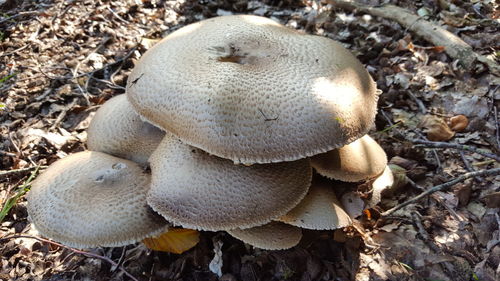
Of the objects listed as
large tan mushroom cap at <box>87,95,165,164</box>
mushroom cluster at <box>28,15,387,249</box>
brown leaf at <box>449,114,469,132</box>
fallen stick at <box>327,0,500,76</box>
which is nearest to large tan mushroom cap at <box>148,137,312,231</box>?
mushroom cluster at <box>28,15,387,249</box>

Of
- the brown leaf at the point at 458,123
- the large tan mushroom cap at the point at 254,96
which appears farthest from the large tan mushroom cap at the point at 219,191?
the brown leaf at the point at 458,123

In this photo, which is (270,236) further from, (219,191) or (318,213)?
(219,191)

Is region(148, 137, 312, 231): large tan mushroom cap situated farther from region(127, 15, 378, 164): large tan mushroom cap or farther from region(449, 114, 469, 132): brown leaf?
region(449, 114, 469, 132): brown leaf

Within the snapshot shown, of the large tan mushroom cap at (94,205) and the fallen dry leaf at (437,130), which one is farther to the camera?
the fallen dry leaf at (437,130)

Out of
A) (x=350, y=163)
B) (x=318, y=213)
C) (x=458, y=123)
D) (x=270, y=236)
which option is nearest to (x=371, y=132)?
(x=458, y=123)

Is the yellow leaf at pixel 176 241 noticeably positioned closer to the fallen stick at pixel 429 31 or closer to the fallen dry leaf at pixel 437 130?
the fallen dry leaf at pixel 437 130
